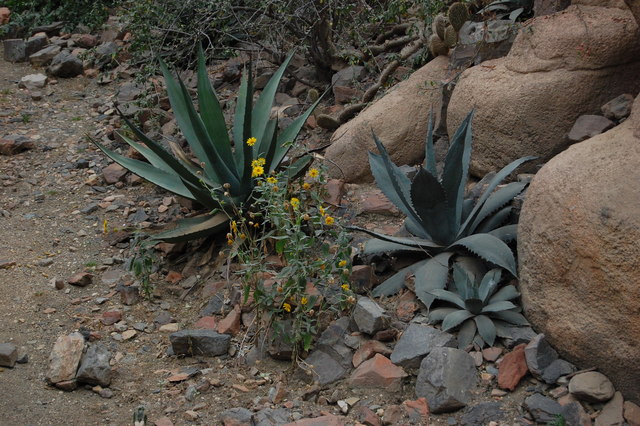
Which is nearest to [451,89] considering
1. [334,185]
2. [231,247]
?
[334,185]

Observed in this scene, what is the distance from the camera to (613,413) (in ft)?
10.5

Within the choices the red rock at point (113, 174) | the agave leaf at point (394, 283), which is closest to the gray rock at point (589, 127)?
the agave leaf at point (394, 283)

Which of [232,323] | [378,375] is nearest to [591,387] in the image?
[378,375]

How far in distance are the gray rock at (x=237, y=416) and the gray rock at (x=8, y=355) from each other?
1106mm

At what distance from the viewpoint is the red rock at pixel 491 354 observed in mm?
3555

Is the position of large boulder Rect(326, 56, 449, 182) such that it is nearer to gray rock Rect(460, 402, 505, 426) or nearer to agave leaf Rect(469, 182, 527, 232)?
agave leaf Rect(469, 182, 527, 232)

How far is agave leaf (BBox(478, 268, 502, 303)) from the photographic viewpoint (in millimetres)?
3689

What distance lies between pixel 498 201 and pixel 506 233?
0.18 meters

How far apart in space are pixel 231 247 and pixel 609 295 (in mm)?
2196

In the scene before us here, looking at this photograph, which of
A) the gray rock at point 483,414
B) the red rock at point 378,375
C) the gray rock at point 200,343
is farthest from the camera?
the gray rock at point 200,343

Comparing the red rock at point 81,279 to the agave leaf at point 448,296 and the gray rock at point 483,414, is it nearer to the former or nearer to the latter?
the agave leaf at point 448,296

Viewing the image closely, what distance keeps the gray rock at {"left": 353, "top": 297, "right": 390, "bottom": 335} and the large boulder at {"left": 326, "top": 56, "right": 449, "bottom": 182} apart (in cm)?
152

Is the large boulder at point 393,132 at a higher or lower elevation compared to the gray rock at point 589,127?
lower

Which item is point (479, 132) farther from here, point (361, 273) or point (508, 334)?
point (508, 334)
